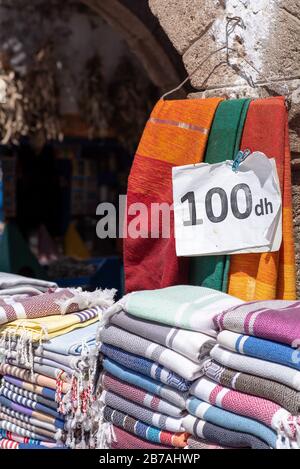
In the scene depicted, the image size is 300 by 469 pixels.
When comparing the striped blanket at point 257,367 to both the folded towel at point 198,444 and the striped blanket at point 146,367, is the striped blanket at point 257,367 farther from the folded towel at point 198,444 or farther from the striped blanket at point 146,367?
the folded towel at point 198,444

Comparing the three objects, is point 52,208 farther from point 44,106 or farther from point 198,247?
point 198,247

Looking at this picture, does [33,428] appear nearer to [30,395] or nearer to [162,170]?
[30,395]

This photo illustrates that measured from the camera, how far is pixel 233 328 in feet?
6.70

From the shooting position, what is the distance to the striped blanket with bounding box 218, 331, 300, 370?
1876mm

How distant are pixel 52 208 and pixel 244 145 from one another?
5.66 m

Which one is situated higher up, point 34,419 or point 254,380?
point 254,380

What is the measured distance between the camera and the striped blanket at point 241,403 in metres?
1.84

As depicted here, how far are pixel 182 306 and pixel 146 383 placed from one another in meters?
0.28

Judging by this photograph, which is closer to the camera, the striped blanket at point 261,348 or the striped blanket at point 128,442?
the striped blanket at point 261,348

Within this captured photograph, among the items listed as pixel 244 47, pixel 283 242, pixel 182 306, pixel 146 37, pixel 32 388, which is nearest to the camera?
pixel 182 306

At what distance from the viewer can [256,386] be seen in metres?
1.93

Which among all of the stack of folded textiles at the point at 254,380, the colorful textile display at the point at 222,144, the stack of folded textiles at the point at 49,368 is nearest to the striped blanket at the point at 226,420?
the stack of folded textiles at the point at 254,380

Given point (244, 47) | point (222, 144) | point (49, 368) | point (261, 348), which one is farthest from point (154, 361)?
point (244, 47)

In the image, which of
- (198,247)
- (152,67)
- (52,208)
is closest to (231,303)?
(198,247)
